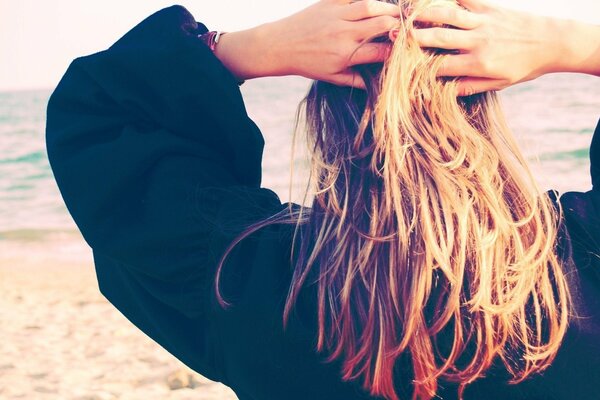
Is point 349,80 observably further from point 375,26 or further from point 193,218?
point 193,218

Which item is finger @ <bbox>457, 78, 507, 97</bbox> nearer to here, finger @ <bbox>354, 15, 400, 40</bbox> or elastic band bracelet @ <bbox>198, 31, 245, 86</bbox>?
finger @ <bbox>354, 15, 400, 40</bbox>

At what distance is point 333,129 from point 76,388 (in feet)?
10.8

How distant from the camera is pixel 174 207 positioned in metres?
1.38

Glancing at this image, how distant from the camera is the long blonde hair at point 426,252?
1237 millimetres

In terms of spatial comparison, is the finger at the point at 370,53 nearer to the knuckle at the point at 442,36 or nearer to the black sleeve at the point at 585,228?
the knuckle at the point at 442,36

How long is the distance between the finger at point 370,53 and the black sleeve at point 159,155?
1.02ft

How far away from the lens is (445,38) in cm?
135

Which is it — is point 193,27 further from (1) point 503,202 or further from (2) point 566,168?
(2) point 566,168


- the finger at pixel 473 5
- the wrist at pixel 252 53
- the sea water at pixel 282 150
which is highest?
the finger at pixel 473 5

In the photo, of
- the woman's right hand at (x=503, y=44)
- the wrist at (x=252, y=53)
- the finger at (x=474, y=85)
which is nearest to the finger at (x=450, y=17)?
the woman's right hand at (x=503, y=44)

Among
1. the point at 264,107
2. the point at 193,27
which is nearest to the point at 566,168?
the point at 193,27

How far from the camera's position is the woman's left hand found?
138 cm

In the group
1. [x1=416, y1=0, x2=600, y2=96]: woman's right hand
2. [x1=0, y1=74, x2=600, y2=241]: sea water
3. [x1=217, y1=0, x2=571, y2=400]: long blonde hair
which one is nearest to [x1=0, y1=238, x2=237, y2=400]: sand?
[x1=0, y1=74, x2=600, y2=241]: sea water

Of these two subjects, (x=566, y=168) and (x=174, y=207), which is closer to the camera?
(x=174, y=207)
